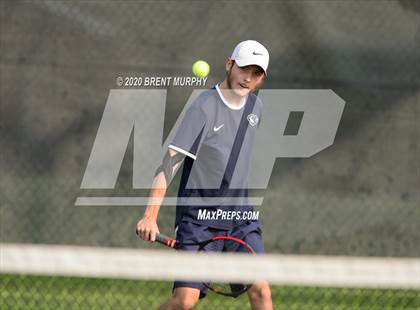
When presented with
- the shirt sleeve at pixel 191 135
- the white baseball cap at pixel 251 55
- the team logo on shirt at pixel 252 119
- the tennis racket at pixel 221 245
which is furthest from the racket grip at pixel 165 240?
the white baseball cap at pixel 251 55

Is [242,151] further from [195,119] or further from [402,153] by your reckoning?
[402,153]

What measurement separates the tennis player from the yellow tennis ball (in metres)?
1.47

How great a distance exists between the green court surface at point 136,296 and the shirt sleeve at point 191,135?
73.8 inches

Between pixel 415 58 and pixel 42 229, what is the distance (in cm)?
246

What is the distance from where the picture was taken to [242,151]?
4.11 m

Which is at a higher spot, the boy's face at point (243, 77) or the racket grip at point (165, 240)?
the boy's face at point (243, 77)

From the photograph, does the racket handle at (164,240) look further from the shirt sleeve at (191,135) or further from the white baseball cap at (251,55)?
the white baseball cap at (251,55)

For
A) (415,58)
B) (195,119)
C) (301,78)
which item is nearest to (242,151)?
→ (195,119)

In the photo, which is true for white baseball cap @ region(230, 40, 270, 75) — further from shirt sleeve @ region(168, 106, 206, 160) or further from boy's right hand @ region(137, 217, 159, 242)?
boy's right hand @ region(137, 217, 159, 242)

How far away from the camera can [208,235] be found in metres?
4.07

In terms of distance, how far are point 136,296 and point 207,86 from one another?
1.31m

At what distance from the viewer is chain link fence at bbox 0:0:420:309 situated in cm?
570

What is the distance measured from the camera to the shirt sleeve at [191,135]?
3984 millimetres

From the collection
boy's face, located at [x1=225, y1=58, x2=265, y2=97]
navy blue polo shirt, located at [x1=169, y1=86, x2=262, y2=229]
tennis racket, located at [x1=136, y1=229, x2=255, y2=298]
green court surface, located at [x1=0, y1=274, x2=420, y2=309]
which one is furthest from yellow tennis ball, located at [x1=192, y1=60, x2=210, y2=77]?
tennis racket, located at [x1=136, y1=229, x2=255, y2=298]
